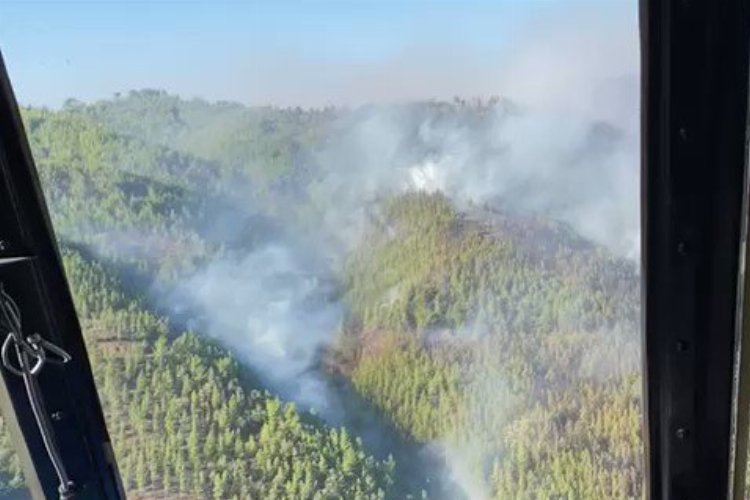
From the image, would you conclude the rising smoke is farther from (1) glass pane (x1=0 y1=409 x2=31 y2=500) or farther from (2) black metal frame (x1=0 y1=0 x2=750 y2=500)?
(1) glass pane (x1=0 y1=409 x2=31 y2=500)

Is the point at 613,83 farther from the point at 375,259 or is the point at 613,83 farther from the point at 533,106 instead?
the point at 375,259

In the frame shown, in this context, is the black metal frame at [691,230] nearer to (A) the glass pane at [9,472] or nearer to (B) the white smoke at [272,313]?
(B) the white smoke at [272,313]

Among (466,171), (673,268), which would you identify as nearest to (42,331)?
(466,171)

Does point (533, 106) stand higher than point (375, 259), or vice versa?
point (533, 106)

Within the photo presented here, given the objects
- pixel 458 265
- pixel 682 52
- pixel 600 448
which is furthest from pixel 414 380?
pixel 682 52

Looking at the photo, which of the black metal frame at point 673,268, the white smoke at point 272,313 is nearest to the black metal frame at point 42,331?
the black metal frame at point 673,268

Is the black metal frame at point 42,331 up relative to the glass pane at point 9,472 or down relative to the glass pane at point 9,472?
up

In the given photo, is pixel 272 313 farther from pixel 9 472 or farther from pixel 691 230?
pixel 691 230
